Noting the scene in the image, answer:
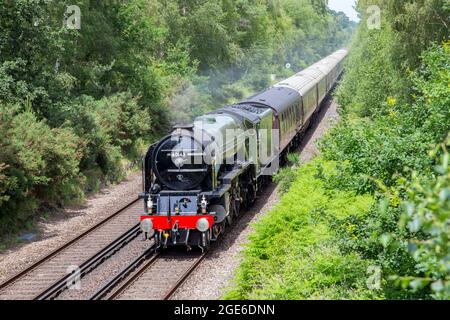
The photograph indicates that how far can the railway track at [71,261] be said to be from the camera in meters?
13.0

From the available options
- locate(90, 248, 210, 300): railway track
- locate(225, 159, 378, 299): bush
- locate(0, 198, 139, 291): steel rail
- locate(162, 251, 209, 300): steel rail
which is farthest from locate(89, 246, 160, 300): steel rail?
locate(225, 159, 378, 299): bush

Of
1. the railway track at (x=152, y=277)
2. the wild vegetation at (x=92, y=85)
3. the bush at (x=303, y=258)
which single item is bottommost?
the railway track at (x=152, y=277)

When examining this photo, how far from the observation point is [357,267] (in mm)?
10391

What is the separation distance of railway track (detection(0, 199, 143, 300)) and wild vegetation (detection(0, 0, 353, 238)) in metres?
2.35

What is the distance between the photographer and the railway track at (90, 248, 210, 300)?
40.8 feet

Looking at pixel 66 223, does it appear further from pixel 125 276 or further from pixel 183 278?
pixel 183 278

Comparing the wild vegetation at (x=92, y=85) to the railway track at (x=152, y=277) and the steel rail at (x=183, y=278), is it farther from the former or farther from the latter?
the steel rail at (x=183, y=278)

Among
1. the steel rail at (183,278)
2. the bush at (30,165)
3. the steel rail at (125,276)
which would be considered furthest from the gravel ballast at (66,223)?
the steel rail at (183,278)

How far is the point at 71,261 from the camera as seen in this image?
15016mm

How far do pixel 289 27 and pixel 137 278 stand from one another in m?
76.0

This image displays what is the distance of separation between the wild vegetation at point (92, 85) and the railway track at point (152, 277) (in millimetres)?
4680

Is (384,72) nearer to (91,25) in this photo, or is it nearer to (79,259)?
(91,25)

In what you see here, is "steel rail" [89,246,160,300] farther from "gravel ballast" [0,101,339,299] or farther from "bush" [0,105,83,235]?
"bush" [0,105,83,235]
